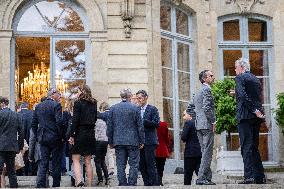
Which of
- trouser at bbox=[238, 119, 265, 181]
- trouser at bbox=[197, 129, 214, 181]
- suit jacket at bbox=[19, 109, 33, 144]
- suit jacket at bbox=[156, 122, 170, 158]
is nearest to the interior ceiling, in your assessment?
suit jacket at bbox=[19, 109, 33, 144]

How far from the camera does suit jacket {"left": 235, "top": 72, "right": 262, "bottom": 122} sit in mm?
12836

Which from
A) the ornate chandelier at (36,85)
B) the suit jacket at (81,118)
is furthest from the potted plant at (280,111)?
the suit jacket at (81,118)

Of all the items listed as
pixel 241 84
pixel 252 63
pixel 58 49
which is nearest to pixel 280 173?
pixel 252 63

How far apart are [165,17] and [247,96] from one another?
7.52 m

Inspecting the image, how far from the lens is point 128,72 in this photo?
19.0 meters

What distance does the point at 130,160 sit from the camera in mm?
13406

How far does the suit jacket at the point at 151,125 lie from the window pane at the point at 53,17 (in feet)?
18.8

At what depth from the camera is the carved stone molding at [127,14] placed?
19.1 m

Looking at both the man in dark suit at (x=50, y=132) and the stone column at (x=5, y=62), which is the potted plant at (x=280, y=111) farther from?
the man in dark suit at (x=50, y=132)

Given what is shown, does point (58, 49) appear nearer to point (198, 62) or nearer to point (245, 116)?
point (198, 62)

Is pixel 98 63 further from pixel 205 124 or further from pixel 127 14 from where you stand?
pixel 205 124

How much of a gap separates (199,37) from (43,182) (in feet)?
26.8

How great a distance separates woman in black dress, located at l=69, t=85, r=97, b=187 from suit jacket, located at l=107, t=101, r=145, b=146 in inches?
Answer: 12.1

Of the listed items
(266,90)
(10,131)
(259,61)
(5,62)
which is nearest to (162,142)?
(10,131)
